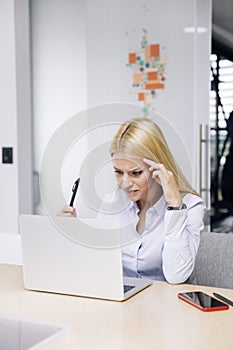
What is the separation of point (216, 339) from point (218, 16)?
227cm

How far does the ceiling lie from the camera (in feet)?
9.75

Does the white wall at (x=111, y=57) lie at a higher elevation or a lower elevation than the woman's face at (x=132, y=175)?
higher

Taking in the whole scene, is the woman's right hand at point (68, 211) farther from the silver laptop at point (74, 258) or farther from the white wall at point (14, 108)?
the white wall at point (14, 108)

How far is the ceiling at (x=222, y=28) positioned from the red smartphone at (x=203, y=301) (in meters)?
1.89

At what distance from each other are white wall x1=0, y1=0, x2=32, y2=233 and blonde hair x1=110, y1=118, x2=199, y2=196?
1.72m

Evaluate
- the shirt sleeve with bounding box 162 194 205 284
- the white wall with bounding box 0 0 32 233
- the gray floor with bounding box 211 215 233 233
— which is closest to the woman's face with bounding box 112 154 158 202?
the shirt sleeve with bounding box 162 194 205 284

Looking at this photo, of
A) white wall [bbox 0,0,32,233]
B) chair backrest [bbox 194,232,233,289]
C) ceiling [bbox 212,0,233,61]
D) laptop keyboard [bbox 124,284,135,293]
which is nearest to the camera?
laptop keyboard [bbox 124,284,135,293]

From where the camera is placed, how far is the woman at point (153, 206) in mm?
1576

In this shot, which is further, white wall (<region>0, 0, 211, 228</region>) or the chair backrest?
white wall (<region>0, 0, 211, 228</region>)

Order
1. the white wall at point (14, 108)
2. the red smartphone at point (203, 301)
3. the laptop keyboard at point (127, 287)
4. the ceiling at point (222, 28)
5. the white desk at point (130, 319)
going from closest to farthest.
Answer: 1. the white desk at point (130, 319)
2. the red smartphone at point (203, 301)
3. the laptop keyboard at point (127, 287)
4. the ceiling at point (222, 28)
5. the white wall at point (14, 108)

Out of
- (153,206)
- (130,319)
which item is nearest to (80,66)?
(153,206)

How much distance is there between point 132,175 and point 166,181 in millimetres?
118

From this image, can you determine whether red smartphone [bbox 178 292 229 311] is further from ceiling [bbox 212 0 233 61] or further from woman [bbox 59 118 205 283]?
ceiling [bbox 212 0 233 61]

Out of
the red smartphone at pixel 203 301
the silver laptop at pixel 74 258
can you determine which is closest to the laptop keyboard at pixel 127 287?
the silver laptop at pixel 74 258
